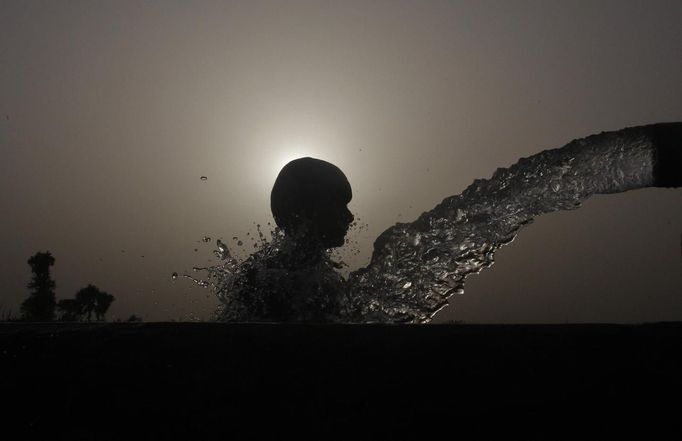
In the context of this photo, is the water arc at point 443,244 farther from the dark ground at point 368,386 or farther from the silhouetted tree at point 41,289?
the silhouetted tree at point 41,289

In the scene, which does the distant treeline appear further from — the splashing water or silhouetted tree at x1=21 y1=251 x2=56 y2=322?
the splashing water

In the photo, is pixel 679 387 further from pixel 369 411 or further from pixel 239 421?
pixel 239 421

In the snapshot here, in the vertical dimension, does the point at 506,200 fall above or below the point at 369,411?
above

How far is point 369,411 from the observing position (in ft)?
4.65

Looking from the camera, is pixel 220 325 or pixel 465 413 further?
pixel 220 325

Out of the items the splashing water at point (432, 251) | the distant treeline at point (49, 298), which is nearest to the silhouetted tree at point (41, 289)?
the distant treeline at point (49, 298)

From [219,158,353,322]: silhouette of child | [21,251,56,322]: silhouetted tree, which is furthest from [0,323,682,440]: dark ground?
[21,251,56,322]: silhouetted tree

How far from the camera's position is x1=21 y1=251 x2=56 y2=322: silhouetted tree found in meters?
22.2

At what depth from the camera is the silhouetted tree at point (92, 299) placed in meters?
24.1

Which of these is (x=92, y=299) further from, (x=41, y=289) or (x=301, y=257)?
(x=301, y=257)

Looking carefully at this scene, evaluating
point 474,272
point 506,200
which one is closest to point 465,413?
point 506,200

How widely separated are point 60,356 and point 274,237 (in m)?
3.62

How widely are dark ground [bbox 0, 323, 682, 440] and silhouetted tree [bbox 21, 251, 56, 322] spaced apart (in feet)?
72.3

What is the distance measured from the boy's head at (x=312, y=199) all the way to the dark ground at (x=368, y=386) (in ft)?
11.1
